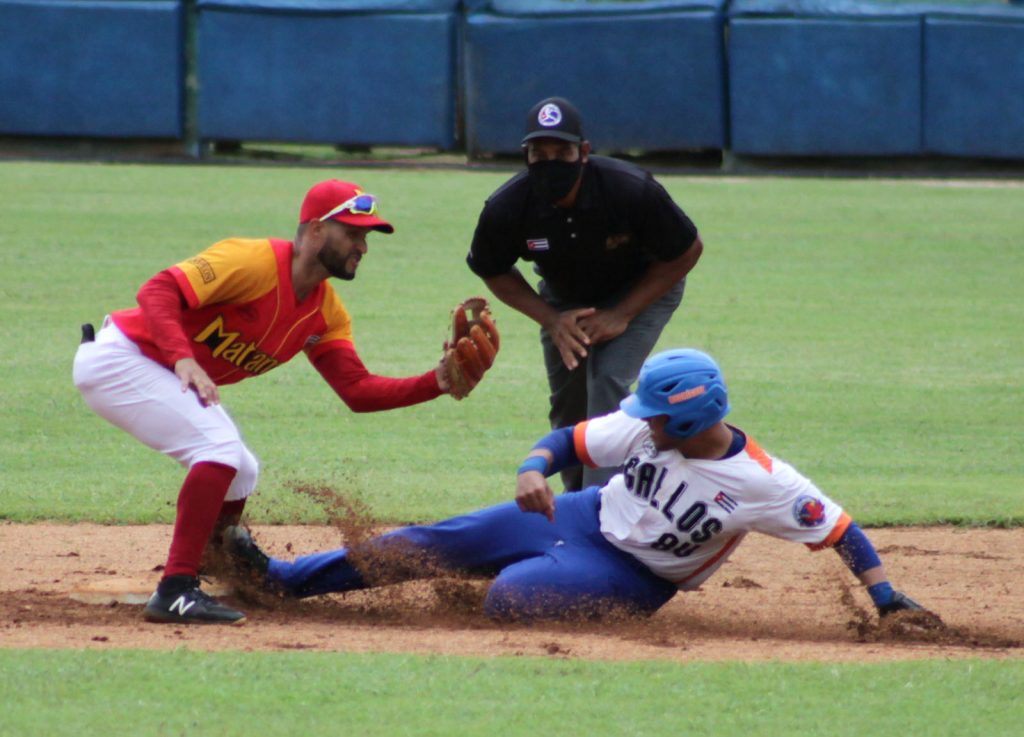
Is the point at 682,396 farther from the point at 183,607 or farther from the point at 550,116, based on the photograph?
the point at 183,607

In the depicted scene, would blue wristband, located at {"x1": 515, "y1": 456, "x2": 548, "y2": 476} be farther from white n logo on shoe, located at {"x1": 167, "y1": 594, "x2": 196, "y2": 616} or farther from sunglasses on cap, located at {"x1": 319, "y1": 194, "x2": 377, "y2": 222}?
white n logo on shoe, located at {"x1": 167, "y1": 594, "x2": 196, "y2": 616}

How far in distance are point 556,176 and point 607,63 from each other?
1443 centimetres

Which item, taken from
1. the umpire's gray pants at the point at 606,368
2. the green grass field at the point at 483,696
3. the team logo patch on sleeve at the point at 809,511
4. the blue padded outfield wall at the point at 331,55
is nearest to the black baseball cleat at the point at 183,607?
the green grass field at the point at 483,696

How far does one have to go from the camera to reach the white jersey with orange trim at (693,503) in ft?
16.7

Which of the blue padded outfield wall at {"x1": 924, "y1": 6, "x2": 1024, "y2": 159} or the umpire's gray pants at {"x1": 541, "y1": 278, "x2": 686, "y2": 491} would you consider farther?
the blue padded outfield wall at {"x1": 924, "y1": 6, "x2": 1024, "y2": 159}

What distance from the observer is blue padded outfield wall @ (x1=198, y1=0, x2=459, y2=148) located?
19984 mm

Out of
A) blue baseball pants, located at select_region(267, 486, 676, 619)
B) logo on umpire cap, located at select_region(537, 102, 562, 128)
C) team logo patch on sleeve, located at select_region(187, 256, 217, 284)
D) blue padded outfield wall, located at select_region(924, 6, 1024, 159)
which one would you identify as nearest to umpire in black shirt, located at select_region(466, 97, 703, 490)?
logo on umpire cap, located at select_region(537, 102, 562, 128)

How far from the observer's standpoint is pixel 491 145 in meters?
20.9

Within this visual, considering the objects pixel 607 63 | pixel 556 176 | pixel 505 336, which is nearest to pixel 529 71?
pixel 607 63

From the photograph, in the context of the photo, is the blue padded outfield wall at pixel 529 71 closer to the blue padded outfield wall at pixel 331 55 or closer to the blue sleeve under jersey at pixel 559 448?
the blue padded outfield wall at pixel 331 55

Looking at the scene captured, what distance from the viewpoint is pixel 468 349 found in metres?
5.77

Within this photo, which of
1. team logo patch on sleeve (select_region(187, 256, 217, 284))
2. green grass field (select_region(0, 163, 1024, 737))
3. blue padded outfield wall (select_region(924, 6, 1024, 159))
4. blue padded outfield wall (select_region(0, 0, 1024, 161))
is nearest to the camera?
green grass field (select_region(0, 163, 1024, 737))

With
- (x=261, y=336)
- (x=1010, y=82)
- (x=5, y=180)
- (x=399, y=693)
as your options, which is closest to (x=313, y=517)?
(x=261, y=336)

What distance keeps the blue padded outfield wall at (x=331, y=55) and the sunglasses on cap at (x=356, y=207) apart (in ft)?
48.9
